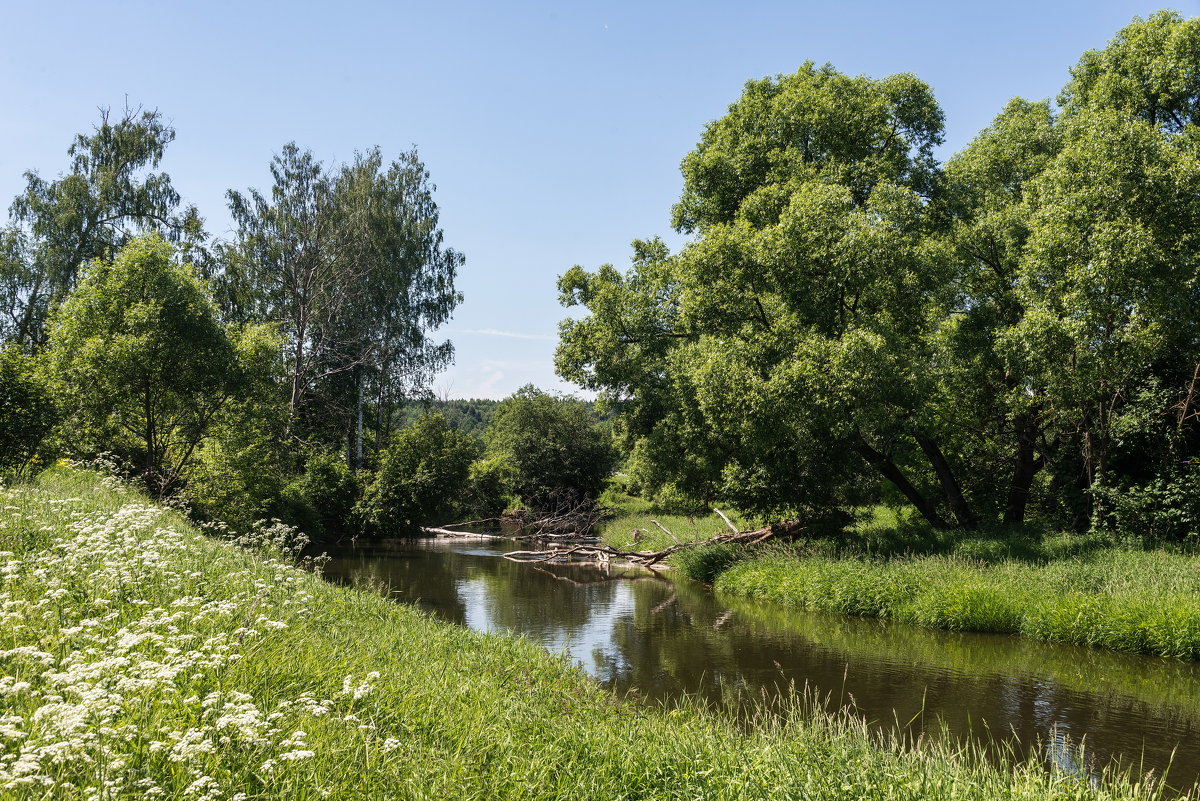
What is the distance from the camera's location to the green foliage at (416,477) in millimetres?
34844

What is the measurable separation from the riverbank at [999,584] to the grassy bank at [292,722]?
304 inches

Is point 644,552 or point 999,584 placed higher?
point 999,584

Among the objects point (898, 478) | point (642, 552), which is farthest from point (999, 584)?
point (642, 552)

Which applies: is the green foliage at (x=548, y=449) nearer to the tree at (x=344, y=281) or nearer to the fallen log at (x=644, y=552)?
the tree at (x=344, y=281)

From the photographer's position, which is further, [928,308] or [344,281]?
[344,281]

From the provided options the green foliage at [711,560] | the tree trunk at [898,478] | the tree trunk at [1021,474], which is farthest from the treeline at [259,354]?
the tree trunk at [1021,474]

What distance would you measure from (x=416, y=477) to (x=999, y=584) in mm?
26955

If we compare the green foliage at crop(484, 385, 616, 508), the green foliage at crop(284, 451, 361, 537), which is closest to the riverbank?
the green foliage at crop(284, 451, 361, 537)

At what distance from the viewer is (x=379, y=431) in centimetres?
4197

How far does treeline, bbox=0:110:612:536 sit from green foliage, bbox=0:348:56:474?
1.5 inches

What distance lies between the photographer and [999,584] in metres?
14.8

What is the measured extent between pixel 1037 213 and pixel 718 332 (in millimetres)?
8500

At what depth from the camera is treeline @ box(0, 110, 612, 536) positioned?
1969 cm

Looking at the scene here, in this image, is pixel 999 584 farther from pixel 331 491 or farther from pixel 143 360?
pixel 331 491
